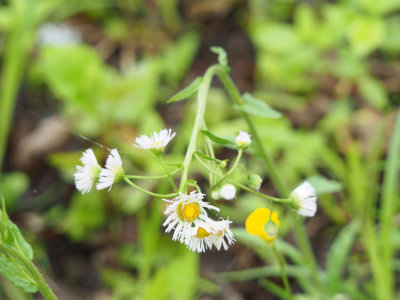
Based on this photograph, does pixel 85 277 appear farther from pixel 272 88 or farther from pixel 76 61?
pixel 272 88

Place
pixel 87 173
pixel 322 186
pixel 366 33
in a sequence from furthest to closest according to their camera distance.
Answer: pixel 366 33
pixel 322 186
pixel 87 173

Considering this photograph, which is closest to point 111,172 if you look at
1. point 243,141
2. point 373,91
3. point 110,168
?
point 110,168

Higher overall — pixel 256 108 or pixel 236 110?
pixel 256 108

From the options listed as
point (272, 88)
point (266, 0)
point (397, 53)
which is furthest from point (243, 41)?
point (397, 53)

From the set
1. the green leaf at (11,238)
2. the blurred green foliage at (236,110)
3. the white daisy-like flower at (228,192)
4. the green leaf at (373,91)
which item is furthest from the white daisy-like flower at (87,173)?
the green leaf at (373,91)

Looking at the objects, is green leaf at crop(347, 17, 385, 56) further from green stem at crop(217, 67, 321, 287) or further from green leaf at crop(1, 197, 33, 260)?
green leaf at crop(1, 197, 33, 260)

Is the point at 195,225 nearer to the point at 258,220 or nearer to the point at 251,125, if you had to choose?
the point at 258,220
